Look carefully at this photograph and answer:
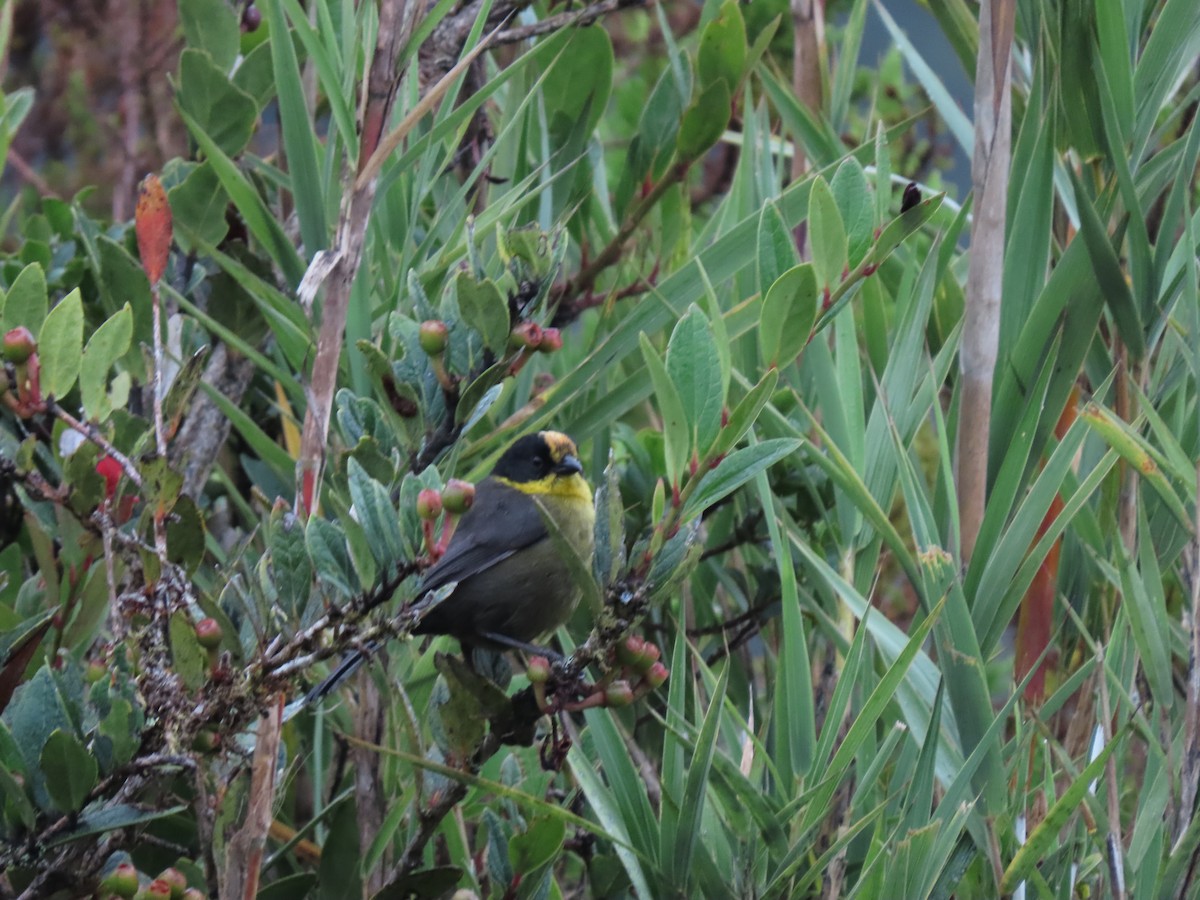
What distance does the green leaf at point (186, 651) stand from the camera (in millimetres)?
1244

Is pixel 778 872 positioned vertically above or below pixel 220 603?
below

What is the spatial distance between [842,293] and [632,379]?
67cm

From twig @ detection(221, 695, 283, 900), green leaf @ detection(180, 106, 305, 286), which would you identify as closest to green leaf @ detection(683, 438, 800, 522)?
twig @ detection(221, 695, 283, 900)

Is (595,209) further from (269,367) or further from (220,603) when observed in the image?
(220,603)

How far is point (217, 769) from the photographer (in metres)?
1.43

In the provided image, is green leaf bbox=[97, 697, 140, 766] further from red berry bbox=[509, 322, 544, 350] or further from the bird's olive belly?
the bird's olive belly

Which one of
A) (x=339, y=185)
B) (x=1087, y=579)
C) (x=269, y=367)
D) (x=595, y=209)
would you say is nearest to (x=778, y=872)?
(x=1087, y=579)

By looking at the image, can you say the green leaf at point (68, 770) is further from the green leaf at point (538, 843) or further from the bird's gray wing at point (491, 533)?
the bird's gray wing at point (491, 533)

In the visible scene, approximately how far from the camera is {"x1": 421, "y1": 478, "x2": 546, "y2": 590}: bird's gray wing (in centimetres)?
249

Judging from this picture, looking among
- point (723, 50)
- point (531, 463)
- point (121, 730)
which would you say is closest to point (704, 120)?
point (723, 50)

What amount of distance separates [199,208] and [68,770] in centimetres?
102

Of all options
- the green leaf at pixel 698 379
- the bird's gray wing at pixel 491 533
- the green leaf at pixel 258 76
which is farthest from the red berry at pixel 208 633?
the green leaf at pixel 258 76

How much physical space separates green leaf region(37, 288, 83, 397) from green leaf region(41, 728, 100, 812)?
365mm

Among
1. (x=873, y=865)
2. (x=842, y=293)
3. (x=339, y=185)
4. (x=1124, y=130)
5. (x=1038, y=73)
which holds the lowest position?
(x=873, y=865)
